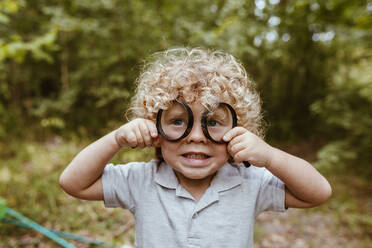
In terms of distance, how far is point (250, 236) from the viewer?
140cm

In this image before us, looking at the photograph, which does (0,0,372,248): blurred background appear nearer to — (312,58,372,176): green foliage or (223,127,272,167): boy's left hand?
(312,58,372,176): green foliage

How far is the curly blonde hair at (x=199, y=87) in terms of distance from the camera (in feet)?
4.31

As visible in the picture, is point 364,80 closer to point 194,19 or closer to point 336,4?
point 336,4

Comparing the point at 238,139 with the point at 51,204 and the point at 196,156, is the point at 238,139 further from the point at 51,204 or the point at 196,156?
the point at 51,204

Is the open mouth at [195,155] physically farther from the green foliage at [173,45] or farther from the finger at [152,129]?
the green foliage at [173,45]

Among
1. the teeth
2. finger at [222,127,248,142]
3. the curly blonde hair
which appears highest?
the curly blonde hair

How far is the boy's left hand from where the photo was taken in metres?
1.24

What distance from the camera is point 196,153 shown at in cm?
129

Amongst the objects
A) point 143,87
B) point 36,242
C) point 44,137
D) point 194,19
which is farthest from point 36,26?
point 143,87

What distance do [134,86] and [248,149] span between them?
331 centimetres

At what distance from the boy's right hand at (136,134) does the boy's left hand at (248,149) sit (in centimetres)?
33

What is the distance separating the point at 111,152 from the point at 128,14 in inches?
176

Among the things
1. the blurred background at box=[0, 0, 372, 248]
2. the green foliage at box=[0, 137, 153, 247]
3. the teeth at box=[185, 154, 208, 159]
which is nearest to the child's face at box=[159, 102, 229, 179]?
the teeth at box=[185, 154, 208, 159]

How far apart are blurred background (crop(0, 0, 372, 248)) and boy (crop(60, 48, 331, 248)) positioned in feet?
4.35
